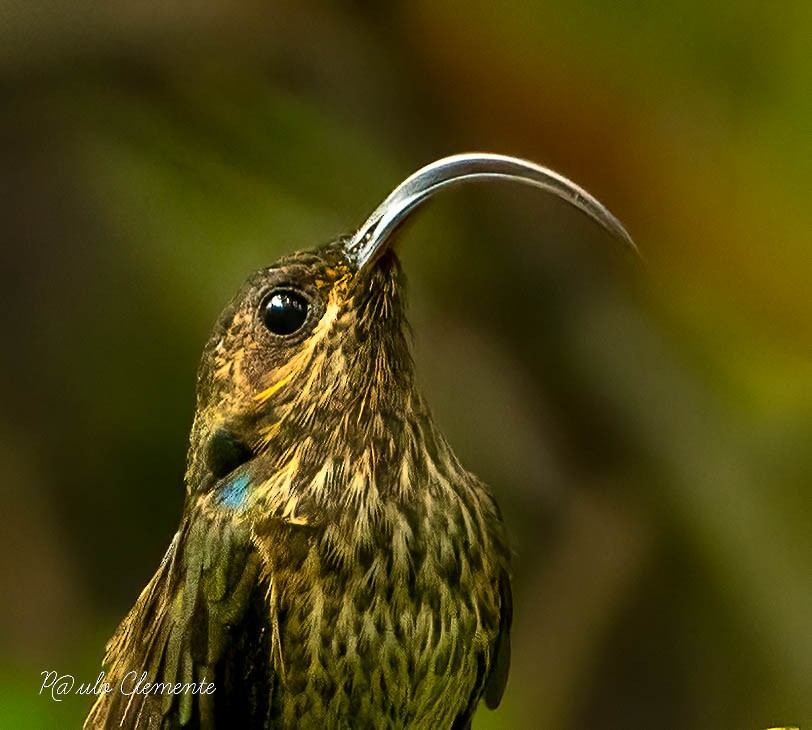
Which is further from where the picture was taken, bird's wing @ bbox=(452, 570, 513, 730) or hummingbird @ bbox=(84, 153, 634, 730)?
bird's wing @ bbox=(452, 570, 513, 730)

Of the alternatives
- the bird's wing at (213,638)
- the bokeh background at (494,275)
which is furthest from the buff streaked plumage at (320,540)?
the bokeh background at (494,275)

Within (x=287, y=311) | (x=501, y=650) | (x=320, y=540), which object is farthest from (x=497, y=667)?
(x=287, y=311)

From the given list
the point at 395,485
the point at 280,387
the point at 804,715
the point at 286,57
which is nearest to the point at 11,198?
the point at 286,57

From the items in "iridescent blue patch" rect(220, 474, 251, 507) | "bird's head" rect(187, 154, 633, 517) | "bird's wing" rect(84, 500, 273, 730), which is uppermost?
"bird's head" rect(187, 154, 633, 517)

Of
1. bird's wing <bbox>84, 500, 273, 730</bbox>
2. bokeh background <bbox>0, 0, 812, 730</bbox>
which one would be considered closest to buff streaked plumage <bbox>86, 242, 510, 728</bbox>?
bird's wing <bbox>84, 500, 273, 730</bbox>

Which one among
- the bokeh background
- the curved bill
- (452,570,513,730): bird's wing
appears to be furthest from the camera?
the bokeh background

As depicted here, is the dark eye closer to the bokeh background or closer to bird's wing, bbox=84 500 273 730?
bird's wing, bbox=84 500 273 730

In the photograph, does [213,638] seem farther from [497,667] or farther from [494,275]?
[494,275]

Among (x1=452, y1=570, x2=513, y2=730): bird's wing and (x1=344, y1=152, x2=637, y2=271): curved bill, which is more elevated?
(x1=344, y1=152, x2=637, y2=271): curved bill
